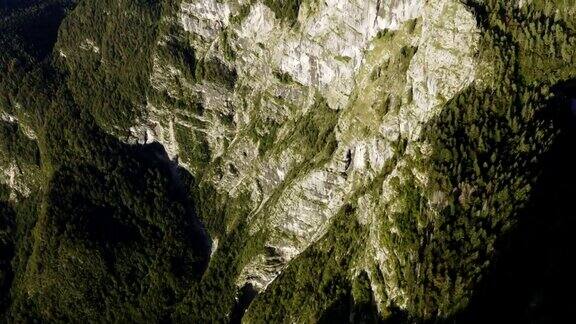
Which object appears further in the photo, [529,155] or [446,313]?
[529,155]

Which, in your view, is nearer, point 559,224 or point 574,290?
point 574,290

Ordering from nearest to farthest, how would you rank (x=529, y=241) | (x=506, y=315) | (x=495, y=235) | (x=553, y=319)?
(x=553, y=319), (x=506, y=315), (x=529, y=241), (x=495, y=235)

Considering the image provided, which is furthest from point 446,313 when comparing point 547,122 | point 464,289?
point 547,122

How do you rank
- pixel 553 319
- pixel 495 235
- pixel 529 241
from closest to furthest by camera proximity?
pixel 553 319 → pixel 529 241 → pixel 495 235

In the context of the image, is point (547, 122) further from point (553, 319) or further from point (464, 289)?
point (553, 319)

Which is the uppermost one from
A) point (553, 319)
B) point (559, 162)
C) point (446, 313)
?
point (559, 162)

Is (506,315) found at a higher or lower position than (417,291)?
lower

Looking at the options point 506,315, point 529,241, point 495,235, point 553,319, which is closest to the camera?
point 553,319

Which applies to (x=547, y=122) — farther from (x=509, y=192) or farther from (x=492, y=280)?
(x=492, y=280)

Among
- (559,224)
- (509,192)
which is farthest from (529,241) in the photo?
(509,192)
